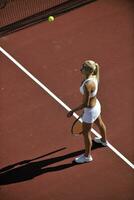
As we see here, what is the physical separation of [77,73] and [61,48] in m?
1.17

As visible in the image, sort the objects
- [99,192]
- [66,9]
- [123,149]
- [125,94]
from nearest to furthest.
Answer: [99,192] → [123,149] → [125,94] → [66,9]

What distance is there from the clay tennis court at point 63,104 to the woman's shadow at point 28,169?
0.06 feet

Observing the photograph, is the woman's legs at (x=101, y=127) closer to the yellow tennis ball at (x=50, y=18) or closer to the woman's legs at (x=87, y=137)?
the woman's legs at (x=87, y=137)

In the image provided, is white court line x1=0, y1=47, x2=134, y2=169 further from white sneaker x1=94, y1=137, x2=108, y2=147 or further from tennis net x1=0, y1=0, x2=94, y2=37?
tennis net x1=0, y1=0, x2=94, y2=37

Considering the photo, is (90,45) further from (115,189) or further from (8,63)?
(115,189)

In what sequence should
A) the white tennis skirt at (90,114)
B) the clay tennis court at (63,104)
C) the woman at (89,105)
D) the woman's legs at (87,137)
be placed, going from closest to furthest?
the woman at (89,105) < the white tennis skirt at (90,114) < the woman's legs at (87,137) < the clay tennis court at (63,104)

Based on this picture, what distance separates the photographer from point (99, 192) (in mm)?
10648

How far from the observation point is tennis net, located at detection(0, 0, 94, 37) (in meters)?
15.3

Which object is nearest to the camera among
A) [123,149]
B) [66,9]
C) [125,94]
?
[123,149]

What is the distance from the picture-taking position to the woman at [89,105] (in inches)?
402

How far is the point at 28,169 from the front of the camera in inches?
438

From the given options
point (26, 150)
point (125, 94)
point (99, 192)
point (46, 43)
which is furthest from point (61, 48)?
point (99, 192)

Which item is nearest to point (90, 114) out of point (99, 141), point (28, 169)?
point (99, 141)

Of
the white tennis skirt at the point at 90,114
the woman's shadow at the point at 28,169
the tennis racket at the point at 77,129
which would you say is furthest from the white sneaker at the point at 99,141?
the white tennis skirt at the point at 90,114
